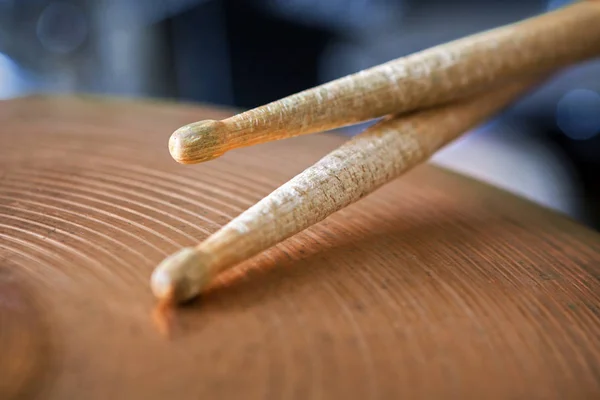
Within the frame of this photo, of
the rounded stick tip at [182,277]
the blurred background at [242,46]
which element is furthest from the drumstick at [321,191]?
the blurred background at [242,46]

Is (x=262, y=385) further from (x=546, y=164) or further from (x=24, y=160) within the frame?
(x=546, y=164)

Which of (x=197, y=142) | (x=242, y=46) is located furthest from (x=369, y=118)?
(x=242, y=46)

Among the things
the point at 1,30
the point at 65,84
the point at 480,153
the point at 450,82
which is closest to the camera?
the point at 450,82

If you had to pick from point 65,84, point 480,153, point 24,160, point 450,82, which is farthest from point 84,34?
point 450,82

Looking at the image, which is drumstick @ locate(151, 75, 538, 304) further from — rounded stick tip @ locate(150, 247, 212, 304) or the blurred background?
the blurred background

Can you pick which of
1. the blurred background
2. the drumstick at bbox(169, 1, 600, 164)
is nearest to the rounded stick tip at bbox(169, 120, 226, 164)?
the drumstick at bbox(169, 1, 600, 164)

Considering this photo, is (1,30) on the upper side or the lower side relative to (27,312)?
upper

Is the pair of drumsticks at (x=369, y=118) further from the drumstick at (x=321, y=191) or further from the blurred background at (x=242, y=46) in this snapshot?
the blurred background at (x=242, y=46)
